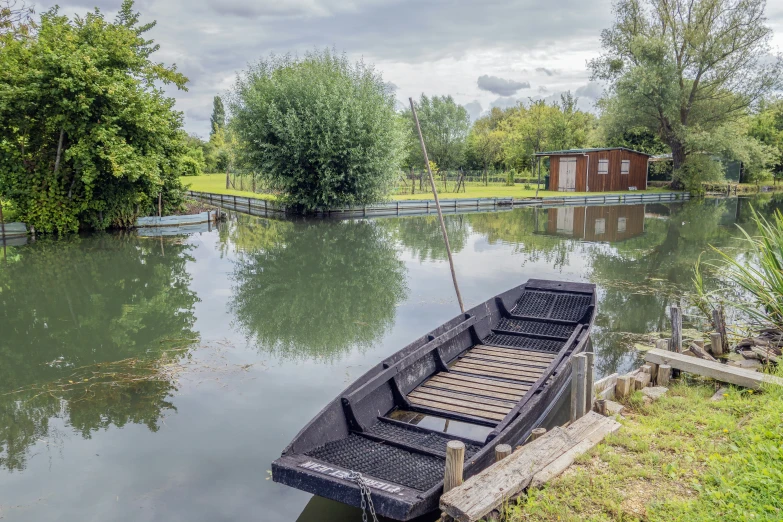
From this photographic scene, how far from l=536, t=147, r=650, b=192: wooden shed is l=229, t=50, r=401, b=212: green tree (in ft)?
51.8

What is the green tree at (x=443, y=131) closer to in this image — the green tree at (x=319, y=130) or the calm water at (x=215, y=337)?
the green tree at (x=319, y=130)

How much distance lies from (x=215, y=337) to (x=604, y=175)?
35.3 meters

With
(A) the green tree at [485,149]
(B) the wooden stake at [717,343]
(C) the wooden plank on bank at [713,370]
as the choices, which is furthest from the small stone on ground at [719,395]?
(A) the green tree at [485,149]

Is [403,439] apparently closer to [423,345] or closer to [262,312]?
[423,345]

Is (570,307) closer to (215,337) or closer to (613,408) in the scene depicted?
(613,408)

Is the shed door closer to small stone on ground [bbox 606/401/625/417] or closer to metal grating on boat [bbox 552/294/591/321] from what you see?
metal grating on boat [bbox 552/294/591/321]

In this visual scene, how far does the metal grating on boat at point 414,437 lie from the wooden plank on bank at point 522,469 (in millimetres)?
704

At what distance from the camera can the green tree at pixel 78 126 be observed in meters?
17.7

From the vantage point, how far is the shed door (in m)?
39.2

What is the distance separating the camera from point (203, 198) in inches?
1470

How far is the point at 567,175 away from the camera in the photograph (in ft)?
130

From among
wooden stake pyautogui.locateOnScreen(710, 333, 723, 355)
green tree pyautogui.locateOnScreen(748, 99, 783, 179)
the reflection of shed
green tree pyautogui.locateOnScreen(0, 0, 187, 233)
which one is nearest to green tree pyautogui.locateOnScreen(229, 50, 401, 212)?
green tree pyautogui.locateOnScreen(0, 0, 187, 233)

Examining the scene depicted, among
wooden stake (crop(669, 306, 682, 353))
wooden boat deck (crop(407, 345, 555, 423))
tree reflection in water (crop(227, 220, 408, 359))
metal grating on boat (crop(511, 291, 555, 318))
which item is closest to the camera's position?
wooden boat deck (crop(407, 345, 555, 423))

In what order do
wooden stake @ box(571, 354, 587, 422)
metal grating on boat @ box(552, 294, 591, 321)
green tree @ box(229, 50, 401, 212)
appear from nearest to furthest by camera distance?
1. wooden stake @ box(571, 354, 587, 422)
2. metal grating on boat @ box(552, 294, 591, 321)
3. green tree @ box(229, 50, 401, 212)
